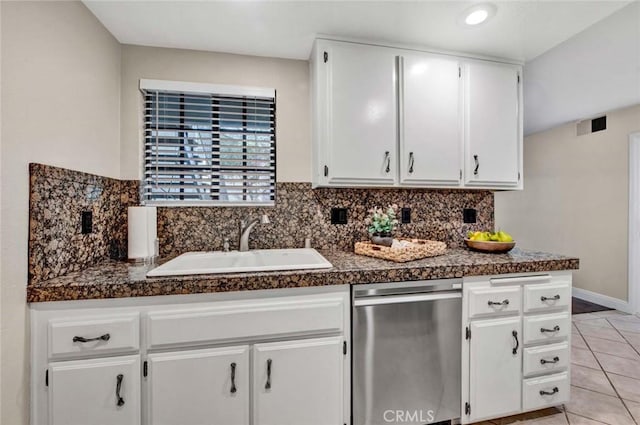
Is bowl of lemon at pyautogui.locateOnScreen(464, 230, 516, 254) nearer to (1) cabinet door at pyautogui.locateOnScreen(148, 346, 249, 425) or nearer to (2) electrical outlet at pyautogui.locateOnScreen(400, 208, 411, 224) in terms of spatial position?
(2) electrical outlet at pyautogui.locateOnScreen(400, 208, 411, 224)

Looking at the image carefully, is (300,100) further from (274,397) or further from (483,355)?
(483,355)

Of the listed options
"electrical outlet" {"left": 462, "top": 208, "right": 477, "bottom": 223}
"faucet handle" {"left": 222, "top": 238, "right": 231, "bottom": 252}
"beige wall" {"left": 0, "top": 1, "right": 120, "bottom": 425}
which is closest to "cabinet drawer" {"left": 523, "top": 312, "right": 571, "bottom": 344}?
"electrical outlet" {"left": 462, "top": 208, "right": 477, "bottom": 223}

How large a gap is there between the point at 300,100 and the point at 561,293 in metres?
2.02

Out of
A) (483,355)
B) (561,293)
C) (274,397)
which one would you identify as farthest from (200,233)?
(561,293)

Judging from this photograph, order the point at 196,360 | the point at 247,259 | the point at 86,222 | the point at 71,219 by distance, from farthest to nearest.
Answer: the point at 247,259, the point at 86,222, the point at 71,219, the point at 196,360

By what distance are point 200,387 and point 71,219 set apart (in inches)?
39.7

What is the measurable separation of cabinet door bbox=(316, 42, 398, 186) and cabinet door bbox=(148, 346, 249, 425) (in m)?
1.11

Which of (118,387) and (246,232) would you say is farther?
(246,232)

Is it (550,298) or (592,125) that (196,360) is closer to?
(550,298)

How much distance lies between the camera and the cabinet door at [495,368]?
149 centimetres

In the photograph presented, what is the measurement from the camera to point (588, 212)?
12.2 ft

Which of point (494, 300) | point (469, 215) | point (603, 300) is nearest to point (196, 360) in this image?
point (494, 300)

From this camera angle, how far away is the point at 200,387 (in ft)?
4.01

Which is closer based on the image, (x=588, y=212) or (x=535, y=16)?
(x=535, y=16)
